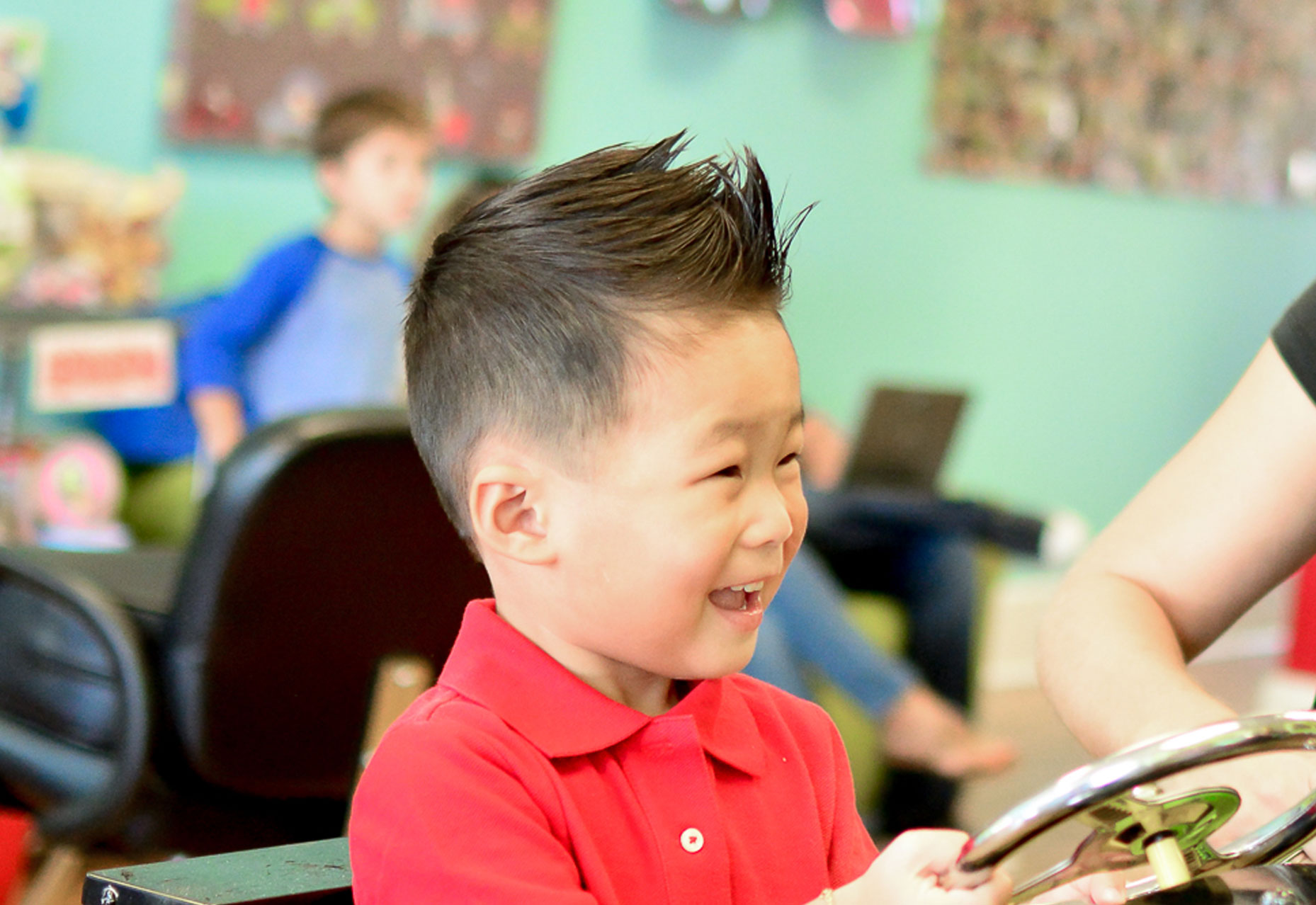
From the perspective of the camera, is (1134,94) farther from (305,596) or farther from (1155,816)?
(1155,816)

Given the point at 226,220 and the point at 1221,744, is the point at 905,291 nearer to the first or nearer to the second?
the point at 226,220

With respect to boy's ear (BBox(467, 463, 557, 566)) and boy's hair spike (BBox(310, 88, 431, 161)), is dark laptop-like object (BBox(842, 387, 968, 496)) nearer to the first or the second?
boy's hair spike (BBox(310, 88, 431, 161))

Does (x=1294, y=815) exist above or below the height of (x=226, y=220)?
above

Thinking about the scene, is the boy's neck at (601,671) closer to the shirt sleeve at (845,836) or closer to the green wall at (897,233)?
the shirt sleeve at (845,836)

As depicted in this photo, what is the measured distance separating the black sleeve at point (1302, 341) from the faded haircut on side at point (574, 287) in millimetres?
429

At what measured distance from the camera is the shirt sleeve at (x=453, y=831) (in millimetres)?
673

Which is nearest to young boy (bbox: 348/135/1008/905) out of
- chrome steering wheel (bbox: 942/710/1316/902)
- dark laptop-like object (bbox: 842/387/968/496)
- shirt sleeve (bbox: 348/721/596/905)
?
shirt sleeve (bbox: 348/721/596/905)

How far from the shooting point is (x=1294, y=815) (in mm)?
631

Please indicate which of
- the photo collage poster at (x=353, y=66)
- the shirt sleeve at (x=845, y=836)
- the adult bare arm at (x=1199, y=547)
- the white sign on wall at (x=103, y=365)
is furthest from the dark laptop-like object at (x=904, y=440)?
the shirt sleeve at (x=845, y=836)

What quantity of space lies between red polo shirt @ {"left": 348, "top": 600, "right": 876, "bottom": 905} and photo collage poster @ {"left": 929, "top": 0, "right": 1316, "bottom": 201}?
10.7ft

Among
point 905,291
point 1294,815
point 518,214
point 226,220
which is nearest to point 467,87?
point 226,220

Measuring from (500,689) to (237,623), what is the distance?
93cm

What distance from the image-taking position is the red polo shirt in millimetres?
681

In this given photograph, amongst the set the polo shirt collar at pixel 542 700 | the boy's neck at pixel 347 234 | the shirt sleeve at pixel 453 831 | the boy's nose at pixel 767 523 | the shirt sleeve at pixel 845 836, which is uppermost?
the boy's nose at pixel 767 523
